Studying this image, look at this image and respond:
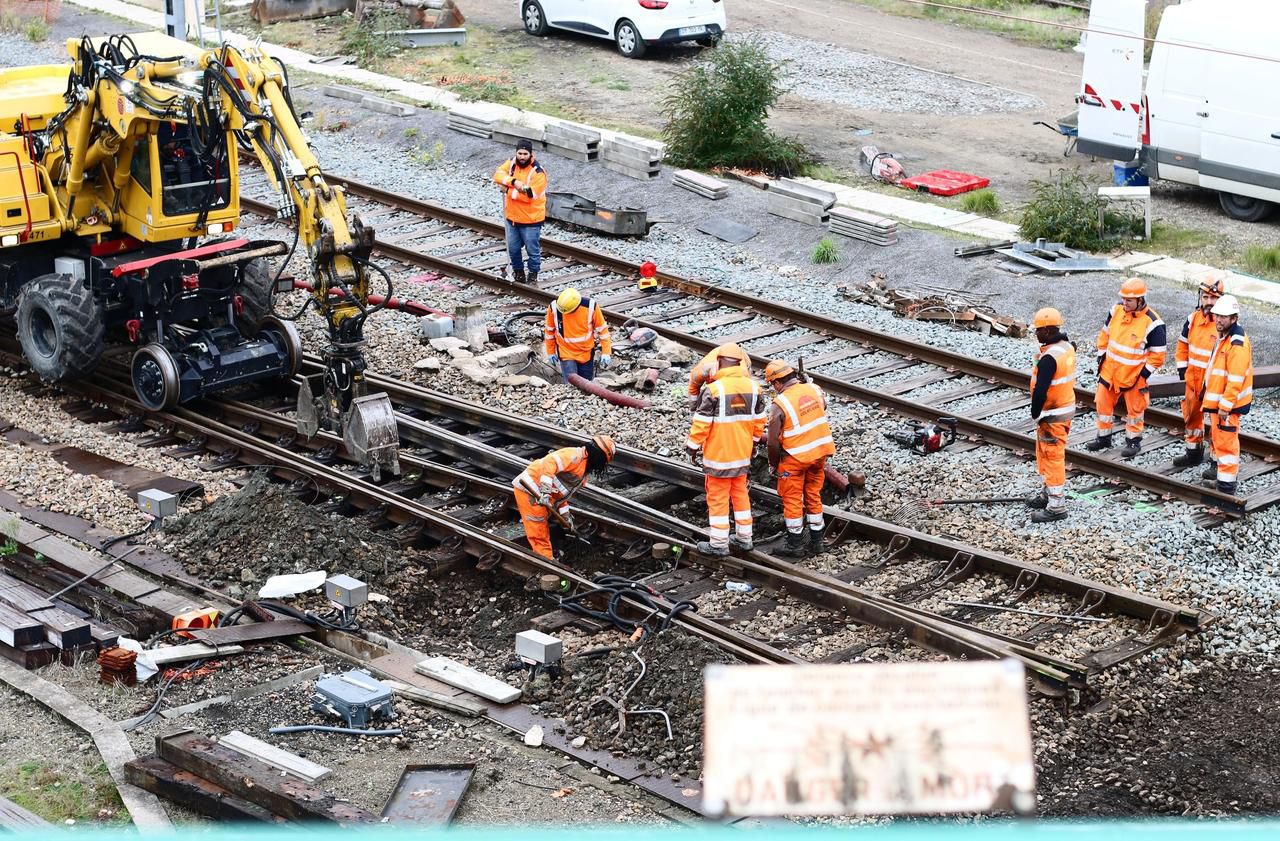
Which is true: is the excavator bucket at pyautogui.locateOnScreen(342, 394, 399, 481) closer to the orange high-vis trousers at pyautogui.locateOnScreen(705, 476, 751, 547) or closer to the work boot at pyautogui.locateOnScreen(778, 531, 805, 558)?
the orange high-vis trousers at pyautogui.locateOnScreen(705, 476, 751, 547)

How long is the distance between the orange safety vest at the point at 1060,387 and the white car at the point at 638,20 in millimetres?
17536

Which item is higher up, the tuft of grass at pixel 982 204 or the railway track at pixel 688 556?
the tuft of grass at pixel 982 204

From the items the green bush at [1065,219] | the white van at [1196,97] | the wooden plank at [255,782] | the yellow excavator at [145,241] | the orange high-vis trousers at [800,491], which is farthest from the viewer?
the white van at [1196,97]

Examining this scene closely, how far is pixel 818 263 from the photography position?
19.1m

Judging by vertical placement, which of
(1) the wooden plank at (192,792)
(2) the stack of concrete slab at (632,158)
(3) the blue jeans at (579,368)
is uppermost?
(2) the stack of concrete slab at (632,158)

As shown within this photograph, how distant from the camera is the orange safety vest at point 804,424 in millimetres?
11055

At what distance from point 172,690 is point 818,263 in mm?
11649

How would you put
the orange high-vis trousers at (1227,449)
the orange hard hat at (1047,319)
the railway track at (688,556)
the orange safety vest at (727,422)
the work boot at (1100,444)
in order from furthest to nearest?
the work boot at (1100,444) → the orange high-vis trousers at (1227,449) → the orange hard hat at (1047,319) → the orange safety vest at (727,422) → the railway track at (688,556)

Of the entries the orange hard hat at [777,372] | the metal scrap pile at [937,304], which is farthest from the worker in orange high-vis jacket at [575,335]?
the metal scrap pile at [937,304]

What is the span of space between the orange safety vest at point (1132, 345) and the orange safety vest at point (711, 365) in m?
3.71

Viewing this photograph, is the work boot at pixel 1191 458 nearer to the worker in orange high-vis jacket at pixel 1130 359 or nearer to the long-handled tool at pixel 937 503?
the worker in orange high-vis jacket at pixel 1130 359

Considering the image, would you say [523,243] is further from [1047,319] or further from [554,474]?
[1047,319]

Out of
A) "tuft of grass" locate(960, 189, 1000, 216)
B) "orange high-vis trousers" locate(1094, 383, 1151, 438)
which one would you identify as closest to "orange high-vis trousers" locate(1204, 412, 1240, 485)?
"orange high-vis trousers" locate(1094, 383, 1151, 438)

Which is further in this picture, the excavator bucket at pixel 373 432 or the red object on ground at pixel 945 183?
the red object on ground at pixel 945 183
